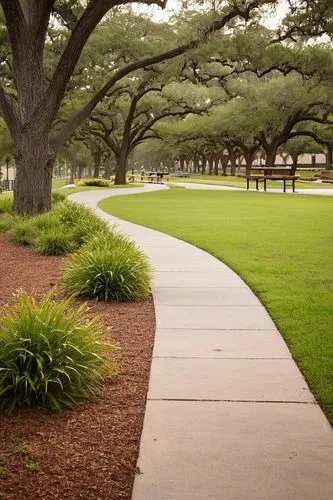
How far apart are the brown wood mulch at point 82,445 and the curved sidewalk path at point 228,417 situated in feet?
0.34

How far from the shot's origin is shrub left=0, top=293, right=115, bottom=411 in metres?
3.90

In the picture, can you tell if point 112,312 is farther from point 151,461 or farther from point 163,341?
point 151,461

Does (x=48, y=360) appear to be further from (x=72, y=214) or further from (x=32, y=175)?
(x=32, y=175)

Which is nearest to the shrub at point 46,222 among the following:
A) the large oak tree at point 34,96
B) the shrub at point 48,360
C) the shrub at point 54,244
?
the shrub at point 54,244

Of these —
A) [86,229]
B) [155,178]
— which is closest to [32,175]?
[86,229]

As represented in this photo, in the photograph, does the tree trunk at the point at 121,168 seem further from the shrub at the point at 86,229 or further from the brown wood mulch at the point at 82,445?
the brown wood mulch at the point at 82,445

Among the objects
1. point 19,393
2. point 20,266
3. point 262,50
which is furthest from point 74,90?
point 19,393

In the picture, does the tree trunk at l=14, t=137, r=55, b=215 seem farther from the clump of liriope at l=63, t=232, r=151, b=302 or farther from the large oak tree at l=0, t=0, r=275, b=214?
the clump of liriope at l=63, t=232, r=151, b=302

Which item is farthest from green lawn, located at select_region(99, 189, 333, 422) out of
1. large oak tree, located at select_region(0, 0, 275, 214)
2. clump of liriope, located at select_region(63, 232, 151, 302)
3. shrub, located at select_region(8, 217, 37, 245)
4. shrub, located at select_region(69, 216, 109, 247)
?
shrub, located at select_region(8, 217, 37, 245)

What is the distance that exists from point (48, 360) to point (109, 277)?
298cm

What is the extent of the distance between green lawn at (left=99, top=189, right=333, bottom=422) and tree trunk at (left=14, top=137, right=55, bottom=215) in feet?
8.36

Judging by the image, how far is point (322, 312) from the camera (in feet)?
21.1

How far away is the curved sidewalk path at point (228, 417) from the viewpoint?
291 centimetres

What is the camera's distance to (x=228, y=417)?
3.69m
